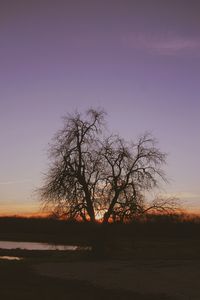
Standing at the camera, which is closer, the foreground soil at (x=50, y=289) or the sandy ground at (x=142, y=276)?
the foreground soil at (x=50, y=289)

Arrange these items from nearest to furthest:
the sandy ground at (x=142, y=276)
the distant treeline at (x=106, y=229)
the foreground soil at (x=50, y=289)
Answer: the foreground soil at (x=50, y=289) → the sandy ground at (x=142, y=276) → the distant treeline at (x=106, y=229)

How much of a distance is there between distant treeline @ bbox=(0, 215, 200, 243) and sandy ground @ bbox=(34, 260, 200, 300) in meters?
7.50

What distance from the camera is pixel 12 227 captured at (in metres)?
140

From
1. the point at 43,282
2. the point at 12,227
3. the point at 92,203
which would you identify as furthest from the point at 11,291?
the point at 12,227

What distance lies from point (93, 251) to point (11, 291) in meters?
21.1

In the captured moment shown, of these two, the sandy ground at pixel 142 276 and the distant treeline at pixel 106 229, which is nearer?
the sandy ground at pixel 142 276

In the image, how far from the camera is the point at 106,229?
41.3m

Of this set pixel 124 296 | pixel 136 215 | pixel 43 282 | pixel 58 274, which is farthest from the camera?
pixel 136 215

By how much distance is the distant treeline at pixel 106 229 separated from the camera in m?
42.1

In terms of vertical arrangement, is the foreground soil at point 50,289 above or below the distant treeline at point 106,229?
below

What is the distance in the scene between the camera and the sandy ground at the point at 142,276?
2148 centimetres

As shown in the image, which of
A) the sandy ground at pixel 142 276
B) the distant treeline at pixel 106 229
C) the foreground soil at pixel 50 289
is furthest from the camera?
the distant treeline at pixel 106 229

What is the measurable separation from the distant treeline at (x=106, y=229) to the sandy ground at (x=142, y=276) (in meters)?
7.50

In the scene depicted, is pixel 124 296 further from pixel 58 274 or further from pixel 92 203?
pixel 92 203
